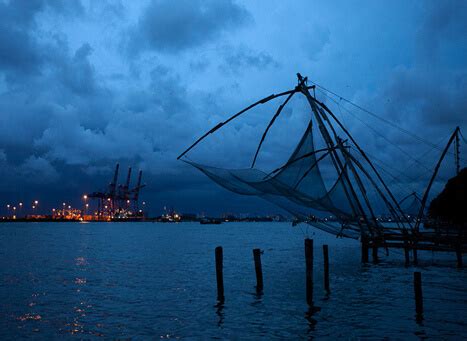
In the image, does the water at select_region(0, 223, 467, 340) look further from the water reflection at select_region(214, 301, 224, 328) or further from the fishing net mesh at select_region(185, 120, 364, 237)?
the fishing net mesh at select_region(185, 120, 364, 237)

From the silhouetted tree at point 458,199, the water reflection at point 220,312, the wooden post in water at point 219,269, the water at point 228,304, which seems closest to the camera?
the water at point 228,304

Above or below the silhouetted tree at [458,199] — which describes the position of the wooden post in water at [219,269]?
below

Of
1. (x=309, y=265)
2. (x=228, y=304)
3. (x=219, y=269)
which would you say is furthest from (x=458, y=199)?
(x=228, y=304)

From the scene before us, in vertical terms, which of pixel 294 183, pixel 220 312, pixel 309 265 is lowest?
pixel 220 312

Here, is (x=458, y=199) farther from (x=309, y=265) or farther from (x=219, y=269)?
(x=219, y=269)

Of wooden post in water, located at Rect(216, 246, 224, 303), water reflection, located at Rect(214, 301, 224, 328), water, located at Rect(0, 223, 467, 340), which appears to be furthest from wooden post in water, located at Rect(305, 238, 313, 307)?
wooden post in water, located at Rect(216, 246, 224, 303)

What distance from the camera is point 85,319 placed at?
14805 mm

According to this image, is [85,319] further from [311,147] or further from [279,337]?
[311,147]

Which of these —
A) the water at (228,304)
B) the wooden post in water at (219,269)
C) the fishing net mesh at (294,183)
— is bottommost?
the water at (228,304)

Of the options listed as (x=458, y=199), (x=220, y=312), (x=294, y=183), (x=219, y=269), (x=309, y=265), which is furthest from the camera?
(x=458, y=199)

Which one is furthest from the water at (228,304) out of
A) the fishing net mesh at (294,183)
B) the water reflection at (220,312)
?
the fishing net mesh at (294,183)

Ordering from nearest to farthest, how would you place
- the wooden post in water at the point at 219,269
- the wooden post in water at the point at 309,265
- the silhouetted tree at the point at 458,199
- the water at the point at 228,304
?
the water at the point at 228,304 → the wooden post in water at the point at 309,265 → the wooden post in water at the point at 219,269 → the silhouetted tree at the point at 458,199

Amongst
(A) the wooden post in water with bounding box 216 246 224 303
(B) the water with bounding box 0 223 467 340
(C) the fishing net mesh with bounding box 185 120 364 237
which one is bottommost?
(B) the water with bounding box 0 223 467 340

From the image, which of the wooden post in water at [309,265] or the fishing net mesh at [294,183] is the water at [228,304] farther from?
the fishing net mesh at [294,183]
